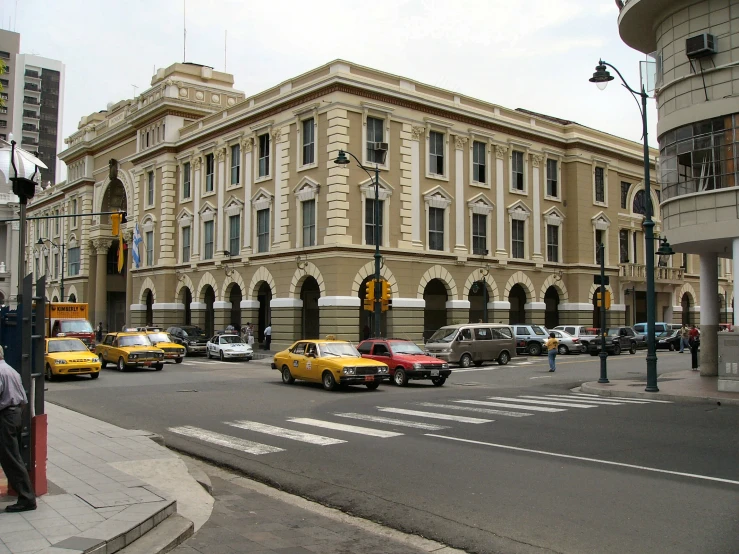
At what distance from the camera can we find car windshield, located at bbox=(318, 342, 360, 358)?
2270 cm

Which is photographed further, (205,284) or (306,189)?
(205,284)

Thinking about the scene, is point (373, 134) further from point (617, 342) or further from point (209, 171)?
point (617, 342)

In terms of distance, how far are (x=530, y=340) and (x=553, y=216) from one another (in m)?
11.7

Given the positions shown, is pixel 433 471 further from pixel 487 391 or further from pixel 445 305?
pixel 445 305

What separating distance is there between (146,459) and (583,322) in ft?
142

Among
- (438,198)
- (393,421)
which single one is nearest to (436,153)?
(438,198)

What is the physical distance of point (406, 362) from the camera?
77.4 ft

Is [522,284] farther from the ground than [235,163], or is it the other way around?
[235,163]

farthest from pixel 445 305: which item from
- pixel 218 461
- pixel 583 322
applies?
pixel 218 461

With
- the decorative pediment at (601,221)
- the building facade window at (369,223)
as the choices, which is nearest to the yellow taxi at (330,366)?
the building facade window at (369,223)

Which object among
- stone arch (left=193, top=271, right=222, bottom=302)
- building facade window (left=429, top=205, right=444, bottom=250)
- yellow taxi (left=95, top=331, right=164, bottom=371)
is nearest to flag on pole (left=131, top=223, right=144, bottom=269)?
stone arch (left=193, top=271, right=222, bottom=302)

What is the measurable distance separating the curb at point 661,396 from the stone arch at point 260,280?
2278cm

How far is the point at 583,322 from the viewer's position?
50.1m

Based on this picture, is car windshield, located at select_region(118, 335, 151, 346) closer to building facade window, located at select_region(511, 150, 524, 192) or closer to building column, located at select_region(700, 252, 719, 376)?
building column, located at select_region(700, 252, 719, 376)
